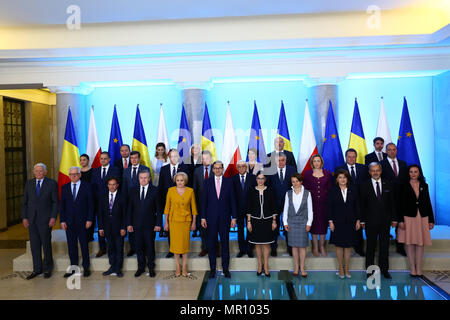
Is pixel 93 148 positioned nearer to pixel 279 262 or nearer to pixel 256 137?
pixel 256 137

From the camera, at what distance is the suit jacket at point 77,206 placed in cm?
538

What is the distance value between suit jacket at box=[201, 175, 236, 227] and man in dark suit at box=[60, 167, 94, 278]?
1.80m

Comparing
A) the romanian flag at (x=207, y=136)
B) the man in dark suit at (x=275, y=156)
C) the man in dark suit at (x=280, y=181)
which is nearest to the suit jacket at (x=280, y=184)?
the man in dark suit at (x=280, y=181)

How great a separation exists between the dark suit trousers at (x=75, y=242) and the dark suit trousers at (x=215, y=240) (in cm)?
191

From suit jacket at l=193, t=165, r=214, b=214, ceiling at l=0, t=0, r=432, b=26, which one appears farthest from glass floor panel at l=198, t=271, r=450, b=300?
ceiling at l=0, t=0, r=432, b=26

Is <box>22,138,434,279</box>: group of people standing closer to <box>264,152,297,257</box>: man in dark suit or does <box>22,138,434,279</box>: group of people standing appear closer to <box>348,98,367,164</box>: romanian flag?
<box>264,152,297,257</box>: man in dark suit

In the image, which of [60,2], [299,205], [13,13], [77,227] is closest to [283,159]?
[299,205]

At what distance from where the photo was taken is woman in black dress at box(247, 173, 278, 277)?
201 inches

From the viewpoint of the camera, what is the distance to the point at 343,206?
5.03 meters

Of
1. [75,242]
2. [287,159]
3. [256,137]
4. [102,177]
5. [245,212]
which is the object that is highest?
[256,137]

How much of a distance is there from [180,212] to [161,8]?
370 cm

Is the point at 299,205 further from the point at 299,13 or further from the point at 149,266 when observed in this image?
the point at 299,13

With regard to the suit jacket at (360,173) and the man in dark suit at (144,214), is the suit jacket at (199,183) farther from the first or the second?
the suit jacket at (360,173)

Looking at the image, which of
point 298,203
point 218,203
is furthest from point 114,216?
point 298,203
